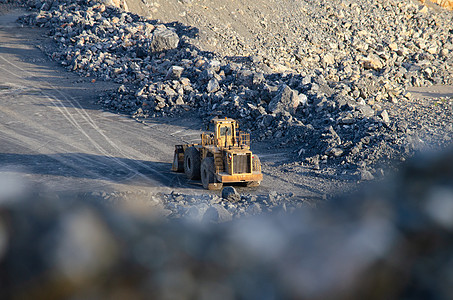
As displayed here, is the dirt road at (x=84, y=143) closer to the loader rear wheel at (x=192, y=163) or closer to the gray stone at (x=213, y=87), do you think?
the loader rear wheel at (x=192, y=163)

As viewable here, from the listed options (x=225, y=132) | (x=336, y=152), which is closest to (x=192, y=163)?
(x=225, y=132)

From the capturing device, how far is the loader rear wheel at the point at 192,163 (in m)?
13.0

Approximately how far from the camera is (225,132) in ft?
41.2

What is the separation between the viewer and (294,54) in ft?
97.8

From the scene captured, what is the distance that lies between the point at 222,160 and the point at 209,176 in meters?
0.57

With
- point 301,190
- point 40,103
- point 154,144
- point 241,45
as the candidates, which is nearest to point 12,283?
point 301,190

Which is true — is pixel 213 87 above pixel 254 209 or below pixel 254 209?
above

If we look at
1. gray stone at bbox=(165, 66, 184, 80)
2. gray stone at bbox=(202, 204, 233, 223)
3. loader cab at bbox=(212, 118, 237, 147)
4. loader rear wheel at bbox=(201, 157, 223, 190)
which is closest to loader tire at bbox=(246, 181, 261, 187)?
loader rear wheel at bbox=(201, 157, 223, 190)

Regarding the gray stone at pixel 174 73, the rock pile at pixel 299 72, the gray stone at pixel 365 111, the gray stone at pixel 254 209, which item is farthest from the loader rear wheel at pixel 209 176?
the gray stone at pixel 174 73

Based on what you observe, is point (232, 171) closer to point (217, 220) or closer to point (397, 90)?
point (217, 220)

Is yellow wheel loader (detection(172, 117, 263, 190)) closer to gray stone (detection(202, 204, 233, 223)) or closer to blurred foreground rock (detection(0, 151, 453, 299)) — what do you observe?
gray stone (detection(202, 204, 233, 223))

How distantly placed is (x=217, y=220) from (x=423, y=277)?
5.20m

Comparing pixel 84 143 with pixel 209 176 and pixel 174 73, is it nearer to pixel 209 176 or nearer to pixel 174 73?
pixel 209 176

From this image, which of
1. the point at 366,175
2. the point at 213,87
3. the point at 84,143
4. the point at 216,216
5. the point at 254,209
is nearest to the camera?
the point at 216,216
